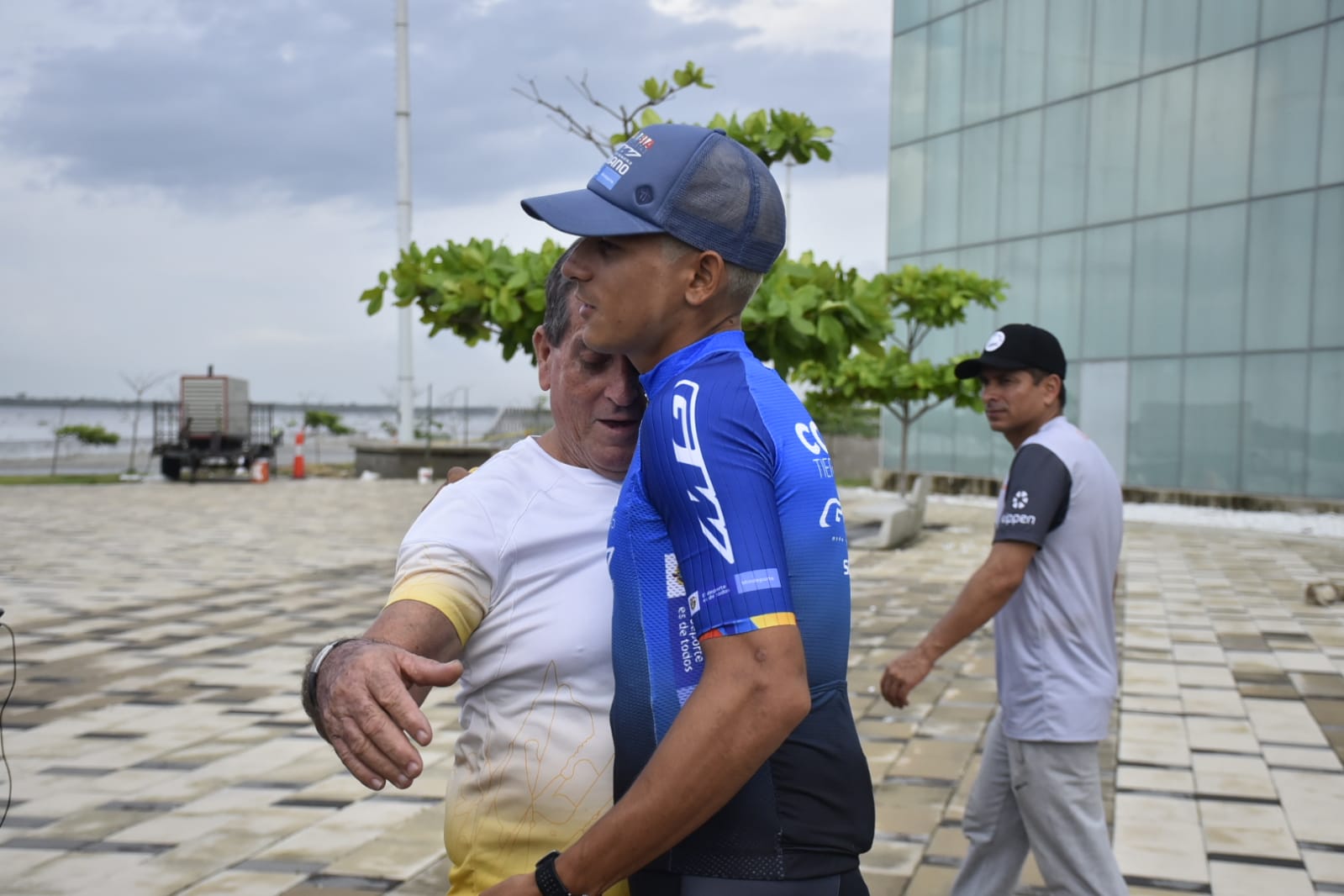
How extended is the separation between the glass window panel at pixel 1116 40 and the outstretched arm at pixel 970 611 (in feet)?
80.2

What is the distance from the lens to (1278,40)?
22.0 m

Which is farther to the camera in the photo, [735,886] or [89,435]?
[89,435]

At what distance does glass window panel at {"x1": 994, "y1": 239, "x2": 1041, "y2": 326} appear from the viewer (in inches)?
1053

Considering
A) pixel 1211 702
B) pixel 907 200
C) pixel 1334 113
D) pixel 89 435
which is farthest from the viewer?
pixel 89 435

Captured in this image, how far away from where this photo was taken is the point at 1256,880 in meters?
4.47

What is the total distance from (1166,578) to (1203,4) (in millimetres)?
14849

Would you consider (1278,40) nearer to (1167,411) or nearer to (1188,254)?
(1188,254)

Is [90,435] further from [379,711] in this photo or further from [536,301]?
[379,711]

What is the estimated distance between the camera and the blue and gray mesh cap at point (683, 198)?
1.47 meters

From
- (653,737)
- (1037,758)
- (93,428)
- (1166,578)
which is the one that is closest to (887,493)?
(1166,578)

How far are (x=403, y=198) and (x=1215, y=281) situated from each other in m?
22.6

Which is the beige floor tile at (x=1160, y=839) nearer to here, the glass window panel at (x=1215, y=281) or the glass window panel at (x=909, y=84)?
the glass window panel at (x=1215, y=281)

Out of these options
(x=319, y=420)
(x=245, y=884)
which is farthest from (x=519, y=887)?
(x=319, y=420)

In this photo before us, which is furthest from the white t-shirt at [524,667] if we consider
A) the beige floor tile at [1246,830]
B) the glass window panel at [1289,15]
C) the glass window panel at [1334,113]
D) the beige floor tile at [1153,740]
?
the glass window panel at [1289,15]
